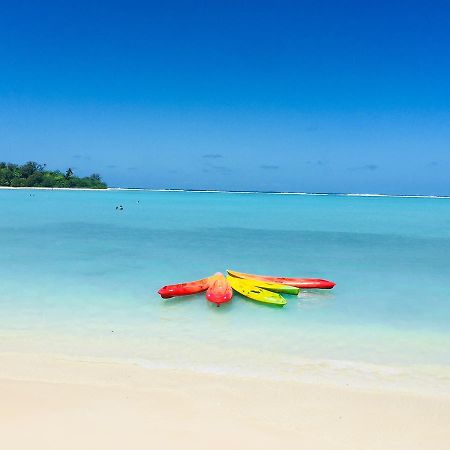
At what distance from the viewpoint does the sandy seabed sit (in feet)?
12.1

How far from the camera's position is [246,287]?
9.44 metres

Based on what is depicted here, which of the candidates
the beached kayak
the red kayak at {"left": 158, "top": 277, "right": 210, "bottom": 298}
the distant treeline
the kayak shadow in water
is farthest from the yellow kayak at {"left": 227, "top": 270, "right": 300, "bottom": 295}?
the distant treeline

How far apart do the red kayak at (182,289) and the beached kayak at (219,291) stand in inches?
7.3

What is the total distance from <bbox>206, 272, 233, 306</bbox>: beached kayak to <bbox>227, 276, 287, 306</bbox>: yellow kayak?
0.92 feet

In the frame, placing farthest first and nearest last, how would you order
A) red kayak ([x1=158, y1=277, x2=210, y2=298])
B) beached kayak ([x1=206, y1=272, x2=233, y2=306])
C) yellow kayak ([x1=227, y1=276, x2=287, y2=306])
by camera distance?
red kayak ([x1=158, y1=277, x2=210, y2=298]) < yellow kayak ([x1=227, y1=276, x2=287, y2=306]) < beached kayak ([x1=206, y1=272, x2=233, y2=306])

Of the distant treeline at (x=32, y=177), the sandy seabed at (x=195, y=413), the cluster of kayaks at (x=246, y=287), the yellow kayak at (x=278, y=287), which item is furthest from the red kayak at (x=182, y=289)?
the distant treeline at (x=32, y=177)

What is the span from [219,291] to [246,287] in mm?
772

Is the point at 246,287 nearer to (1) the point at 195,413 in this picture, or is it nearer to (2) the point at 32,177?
(1) the point at 195,413

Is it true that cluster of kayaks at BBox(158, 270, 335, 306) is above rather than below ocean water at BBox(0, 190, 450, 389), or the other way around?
above

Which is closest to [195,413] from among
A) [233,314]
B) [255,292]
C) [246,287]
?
[233,314]

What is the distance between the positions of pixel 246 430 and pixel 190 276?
8.22 m

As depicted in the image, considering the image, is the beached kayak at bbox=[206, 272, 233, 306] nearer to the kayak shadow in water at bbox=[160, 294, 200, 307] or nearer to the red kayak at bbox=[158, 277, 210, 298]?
the red kayak at bbox=[158, 277, 210, 298]

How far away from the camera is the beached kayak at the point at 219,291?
8.67 m

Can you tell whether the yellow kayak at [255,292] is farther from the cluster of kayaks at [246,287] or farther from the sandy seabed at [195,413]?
the sandy seabed at [195,413]
